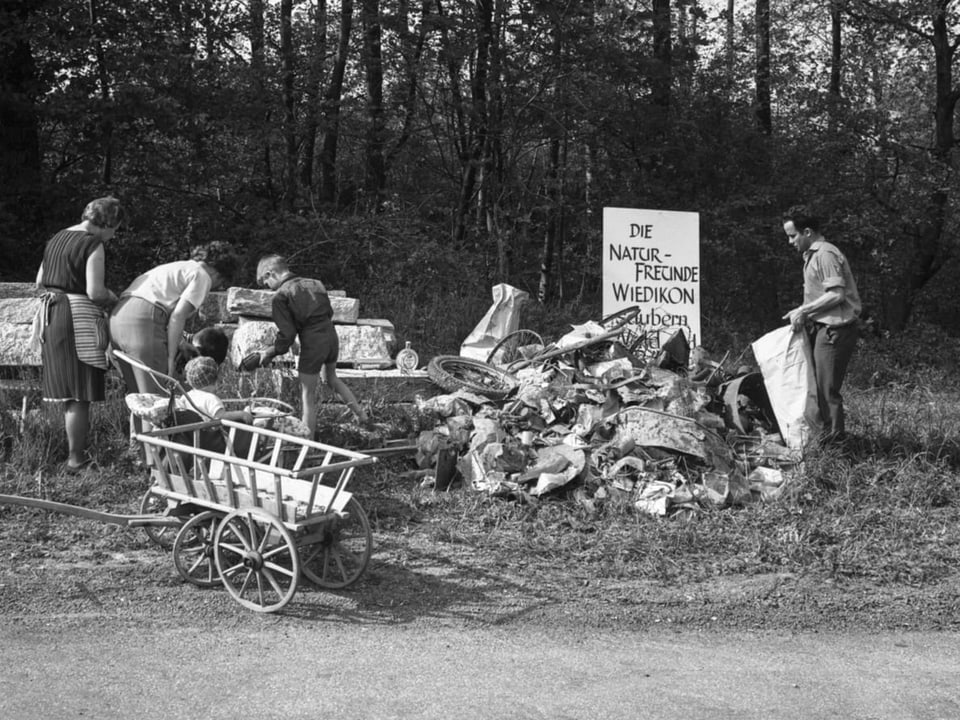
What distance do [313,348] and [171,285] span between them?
1.08m

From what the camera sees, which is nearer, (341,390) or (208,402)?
(208,402)

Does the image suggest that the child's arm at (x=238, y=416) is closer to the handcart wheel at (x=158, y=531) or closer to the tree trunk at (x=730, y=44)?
the handcart wheel at (x=158, y=531)

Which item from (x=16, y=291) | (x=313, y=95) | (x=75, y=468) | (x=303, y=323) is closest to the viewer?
(x=75, y=468)

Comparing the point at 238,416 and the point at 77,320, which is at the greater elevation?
the point at 77,320

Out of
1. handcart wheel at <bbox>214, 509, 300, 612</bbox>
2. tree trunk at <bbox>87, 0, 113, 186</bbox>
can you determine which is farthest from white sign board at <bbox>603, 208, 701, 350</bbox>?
tree trunk at <bbox>87, 0, 113, 186</bbox>

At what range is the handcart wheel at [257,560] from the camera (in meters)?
4.75

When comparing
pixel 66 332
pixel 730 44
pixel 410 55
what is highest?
pixel 730 44

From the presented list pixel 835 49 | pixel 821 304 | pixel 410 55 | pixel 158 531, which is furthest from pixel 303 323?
pixel 835 49

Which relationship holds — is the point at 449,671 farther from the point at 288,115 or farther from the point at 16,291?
the point at 288,115

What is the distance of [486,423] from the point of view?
24.5 ft

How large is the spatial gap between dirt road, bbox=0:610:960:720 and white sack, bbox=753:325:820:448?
8.19ft

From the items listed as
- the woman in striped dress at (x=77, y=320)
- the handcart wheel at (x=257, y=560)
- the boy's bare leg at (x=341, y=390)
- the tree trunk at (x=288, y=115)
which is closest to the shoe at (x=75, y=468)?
the woman in striped dress at (x=77, y=320)

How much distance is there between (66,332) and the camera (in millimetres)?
6684

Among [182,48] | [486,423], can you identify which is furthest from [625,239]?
[182,48]
